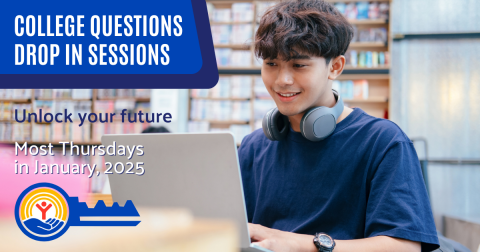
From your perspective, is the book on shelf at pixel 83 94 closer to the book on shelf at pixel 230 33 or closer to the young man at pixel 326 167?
the book on shelf at pixel 230 33

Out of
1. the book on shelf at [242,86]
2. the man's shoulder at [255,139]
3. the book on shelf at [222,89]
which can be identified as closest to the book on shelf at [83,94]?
the book on shelf at [222,89]

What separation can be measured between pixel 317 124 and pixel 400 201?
0.27 metres

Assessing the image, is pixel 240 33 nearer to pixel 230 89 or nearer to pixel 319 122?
pixel 230 89

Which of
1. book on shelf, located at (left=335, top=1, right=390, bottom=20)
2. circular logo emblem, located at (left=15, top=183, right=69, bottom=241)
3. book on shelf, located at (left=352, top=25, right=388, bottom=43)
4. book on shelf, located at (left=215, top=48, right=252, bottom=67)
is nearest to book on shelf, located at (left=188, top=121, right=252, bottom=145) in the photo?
book on shelf, located at (left=215, top=48, right=252, bottom=67)

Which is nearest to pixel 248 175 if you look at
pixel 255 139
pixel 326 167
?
pixel 255 139

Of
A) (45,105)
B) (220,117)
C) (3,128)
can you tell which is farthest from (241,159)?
(3,128)

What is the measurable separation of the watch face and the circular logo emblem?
0.50 m

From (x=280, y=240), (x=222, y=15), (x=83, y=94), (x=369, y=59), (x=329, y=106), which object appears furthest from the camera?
(x=83, y=94)

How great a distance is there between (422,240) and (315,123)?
0.35 meters

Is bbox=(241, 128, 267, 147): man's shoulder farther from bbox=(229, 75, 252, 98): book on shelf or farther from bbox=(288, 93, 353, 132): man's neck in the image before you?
bbox=(229, 75, 252, 98): book on shelf

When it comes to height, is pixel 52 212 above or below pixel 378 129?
below

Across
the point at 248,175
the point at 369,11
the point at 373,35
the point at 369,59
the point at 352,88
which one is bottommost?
the point at 248,175

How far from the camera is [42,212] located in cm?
69

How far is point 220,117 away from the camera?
420 cm
